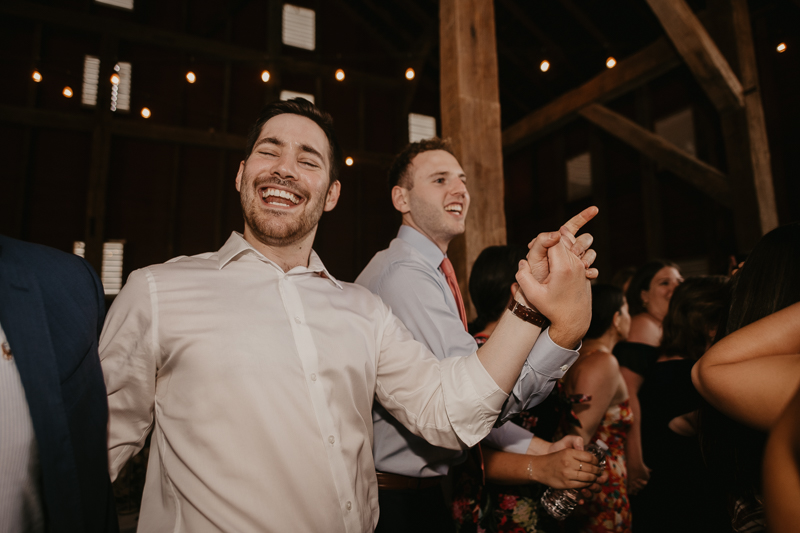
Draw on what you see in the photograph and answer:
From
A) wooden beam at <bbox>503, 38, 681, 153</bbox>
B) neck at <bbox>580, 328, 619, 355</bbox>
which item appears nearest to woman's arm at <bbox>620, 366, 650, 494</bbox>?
neck at <bbox>580, 328, 619, 355</bbox>

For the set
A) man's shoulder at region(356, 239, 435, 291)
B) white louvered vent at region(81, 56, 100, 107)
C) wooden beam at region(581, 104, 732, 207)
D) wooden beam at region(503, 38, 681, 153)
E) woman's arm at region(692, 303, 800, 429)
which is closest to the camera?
woman's arm at region(692, 303, 800, 429)

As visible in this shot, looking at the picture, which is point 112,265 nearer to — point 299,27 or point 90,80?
point 90,80

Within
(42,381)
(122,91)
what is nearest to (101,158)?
(122,91)

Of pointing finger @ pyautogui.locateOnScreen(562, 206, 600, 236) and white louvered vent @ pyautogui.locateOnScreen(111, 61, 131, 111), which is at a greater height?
white louvered vent @ pyautogui.locateOnScreen(111, 61, 131, 111)

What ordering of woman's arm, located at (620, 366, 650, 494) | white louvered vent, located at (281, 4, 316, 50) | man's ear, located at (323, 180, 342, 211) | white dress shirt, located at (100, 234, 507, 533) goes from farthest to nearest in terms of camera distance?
white louvered vent, located at (281, 4, 316, 50) → woman's arm, located at (620, 366, 650, 494) → man's ear, located at (323, 180, 342, 211) → white dress shirt, located at (100, 234, 507, 533)

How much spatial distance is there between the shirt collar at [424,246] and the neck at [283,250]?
546 mm

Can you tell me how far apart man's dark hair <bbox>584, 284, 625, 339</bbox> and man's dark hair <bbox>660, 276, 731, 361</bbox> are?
0.24 metres

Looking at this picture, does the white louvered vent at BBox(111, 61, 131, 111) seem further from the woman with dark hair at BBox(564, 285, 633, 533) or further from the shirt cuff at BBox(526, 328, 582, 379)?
the shirt cuff at BBox(526, 328, 582, 379)

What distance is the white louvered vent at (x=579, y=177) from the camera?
883 centimetres

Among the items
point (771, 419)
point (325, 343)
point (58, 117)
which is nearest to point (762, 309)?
point (771, 419)

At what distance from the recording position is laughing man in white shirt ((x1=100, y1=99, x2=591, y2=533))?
36.7 inches

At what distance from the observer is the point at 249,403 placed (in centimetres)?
96

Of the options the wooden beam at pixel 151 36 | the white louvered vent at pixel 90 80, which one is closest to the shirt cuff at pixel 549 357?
the wooden beam at pixel 151 36

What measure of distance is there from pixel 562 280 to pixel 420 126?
943 centimetres
